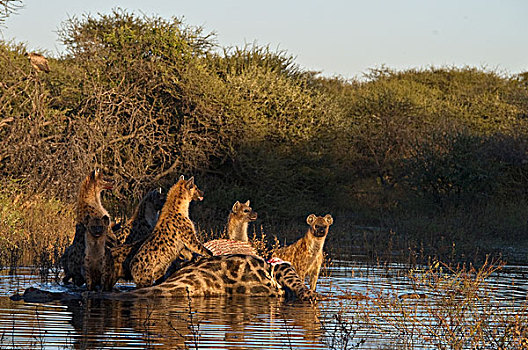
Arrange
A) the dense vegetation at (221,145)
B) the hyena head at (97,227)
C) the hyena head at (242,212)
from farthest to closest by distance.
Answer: the dense vegetation at (221,145) < the hyena head at (242,212) < the hyena head at (97,227)

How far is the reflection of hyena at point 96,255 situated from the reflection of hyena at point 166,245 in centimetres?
38

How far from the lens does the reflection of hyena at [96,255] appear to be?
9867 mm

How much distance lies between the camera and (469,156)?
2603 cm

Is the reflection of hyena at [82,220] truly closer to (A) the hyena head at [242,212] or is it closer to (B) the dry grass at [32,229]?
(B) the dry grass at [32,229]

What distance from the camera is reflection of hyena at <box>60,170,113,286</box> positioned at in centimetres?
1059

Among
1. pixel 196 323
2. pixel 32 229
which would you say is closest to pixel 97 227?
pixel 196 323

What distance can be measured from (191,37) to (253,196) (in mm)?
4923

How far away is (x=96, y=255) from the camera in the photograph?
32.8 ft

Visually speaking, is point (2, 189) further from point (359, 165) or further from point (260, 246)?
point (359, 165)

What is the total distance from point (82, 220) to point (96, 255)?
1.08 metres

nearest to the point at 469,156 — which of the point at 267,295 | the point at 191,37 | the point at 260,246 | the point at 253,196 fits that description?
the point at 253,196

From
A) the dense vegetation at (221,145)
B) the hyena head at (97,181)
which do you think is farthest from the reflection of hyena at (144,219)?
the dense vegetation at (221,145)

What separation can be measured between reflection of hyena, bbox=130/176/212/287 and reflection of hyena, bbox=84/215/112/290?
0.38 metres

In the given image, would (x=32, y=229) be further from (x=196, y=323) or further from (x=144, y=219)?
(x=196, y=323)
